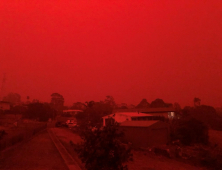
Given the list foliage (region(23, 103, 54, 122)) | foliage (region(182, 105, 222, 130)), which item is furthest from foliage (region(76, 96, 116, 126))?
foliage (region(182, 105, 222, 130))

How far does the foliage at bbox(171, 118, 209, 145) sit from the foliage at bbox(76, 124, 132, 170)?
25.0 metres

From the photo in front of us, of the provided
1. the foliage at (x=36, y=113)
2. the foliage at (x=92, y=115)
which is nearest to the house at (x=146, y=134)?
the foliage at (x=92, y=115)

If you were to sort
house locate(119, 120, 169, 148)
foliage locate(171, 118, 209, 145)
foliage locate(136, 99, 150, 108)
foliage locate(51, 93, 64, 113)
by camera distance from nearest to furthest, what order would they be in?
house locate(119, 120, 169, 148) < foliage locate(171, 118, 209, 145) < foliage locate(136, 99, 150, 108) < foliage locate(51, 93, 64, 113)

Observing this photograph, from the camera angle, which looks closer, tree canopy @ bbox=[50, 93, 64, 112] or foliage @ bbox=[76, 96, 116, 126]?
foliage @ bbox=[76, 96, 116, 126]

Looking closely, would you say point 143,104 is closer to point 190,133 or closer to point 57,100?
point 57,100

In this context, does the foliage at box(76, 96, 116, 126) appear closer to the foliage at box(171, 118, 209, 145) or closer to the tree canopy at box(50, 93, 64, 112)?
the foliage at box(171, 118, 209, 145)

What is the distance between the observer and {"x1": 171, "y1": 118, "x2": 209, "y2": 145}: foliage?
1214 inches

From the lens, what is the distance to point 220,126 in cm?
5503

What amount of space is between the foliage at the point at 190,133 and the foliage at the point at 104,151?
82.1 feet

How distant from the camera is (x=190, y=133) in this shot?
1232 inches

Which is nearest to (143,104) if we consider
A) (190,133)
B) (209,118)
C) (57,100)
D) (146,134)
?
(57,100)

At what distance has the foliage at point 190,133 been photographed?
3084 cm

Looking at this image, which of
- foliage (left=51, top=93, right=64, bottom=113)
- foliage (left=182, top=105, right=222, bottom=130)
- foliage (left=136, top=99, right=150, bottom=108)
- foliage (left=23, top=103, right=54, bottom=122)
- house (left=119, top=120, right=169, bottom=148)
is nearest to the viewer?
house (left=119, top=120, right=169, bottom=148)

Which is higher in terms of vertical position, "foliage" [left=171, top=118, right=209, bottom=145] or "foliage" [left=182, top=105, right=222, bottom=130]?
"foliage" [left=182, top=105, right=222, bottom=130]
